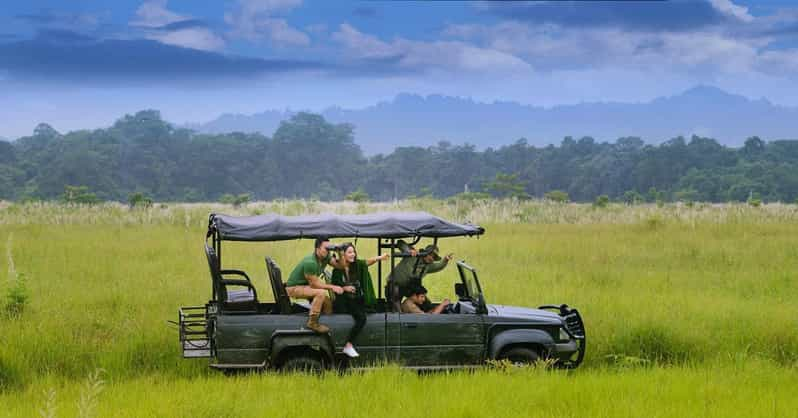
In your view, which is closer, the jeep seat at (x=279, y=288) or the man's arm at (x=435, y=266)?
the jeep seat at (x=279, y=288)

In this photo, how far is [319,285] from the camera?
12.3 m

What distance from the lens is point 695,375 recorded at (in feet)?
40.7

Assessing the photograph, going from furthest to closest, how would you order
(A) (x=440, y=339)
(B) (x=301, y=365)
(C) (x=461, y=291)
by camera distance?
(C) (x=461, y=291) < (A) (x=440, y=339) < (B) (x=301, y=365)

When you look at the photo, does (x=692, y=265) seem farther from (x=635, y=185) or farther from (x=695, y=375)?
(x=635, y=185)

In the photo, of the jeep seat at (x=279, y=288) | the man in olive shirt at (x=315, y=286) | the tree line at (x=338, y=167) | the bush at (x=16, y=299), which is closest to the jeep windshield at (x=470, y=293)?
the man in olive shirt at (x=315, y=286)

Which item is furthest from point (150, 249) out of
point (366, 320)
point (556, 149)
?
point (556, 149)

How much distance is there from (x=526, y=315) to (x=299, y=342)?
299cm

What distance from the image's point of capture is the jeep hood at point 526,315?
12.6 metres

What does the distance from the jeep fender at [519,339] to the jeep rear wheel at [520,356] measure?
14cm

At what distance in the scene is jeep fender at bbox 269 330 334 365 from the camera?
12.0m

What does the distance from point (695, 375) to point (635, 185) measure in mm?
97978

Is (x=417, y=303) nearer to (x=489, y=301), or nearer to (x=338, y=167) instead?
(x=489, y=301)

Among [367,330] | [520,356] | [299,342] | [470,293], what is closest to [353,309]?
[367,330]

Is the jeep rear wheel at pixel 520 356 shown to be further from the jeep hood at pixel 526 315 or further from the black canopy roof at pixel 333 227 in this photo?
the black canopy roof at pixel 333 227
